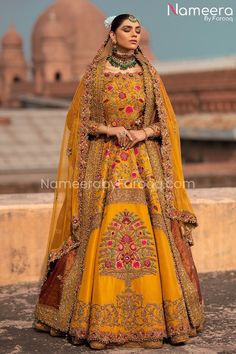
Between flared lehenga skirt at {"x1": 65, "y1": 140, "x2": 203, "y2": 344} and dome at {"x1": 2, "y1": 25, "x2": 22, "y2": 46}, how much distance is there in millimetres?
40542

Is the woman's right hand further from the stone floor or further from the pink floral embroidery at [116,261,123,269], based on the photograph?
the stone floor

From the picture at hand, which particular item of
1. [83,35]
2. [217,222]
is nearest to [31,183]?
[217,222]

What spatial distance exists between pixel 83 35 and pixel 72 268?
137ft

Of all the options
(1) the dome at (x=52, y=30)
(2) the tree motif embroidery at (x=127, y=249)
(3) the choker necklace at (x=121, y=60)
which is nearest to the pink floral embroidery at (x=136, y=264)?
(2) the tree motif embroidery at (x=127, y=249)

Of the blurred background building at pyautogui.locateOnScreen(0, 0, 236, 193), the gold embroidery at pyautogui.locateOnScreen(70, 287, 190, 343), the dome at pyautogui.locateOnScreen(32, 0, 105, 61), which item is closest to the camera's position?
the gold embroidery at pyautogui.locateOnScreen(70, 287, 190, 343)

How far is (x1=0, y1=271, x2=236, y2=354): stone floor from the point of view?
3748 mm

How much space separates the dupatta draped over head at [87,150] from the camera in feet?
12.8

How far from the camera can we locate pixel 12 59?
43562 mm

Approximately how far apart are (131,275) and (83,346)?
402mm

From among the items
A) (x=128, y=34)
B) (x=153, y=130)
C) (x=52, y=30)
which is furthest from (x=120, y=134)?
(x=52, y=30)

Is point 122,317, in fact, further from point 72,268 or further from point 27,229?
point 27,229

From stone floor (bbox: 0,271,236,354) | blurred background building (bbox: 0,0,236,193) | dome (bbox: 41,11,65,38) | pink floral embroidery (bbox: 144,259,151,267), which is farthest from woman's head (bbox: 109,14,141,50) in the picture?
dome (bbox: 41,11,65,38)

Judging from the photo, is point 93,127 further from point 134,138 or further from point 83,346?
point 83,346

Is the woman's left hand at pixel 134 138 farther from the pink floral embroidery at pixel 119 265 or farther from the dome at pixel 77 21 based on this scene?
the dome at pixel 77 21
